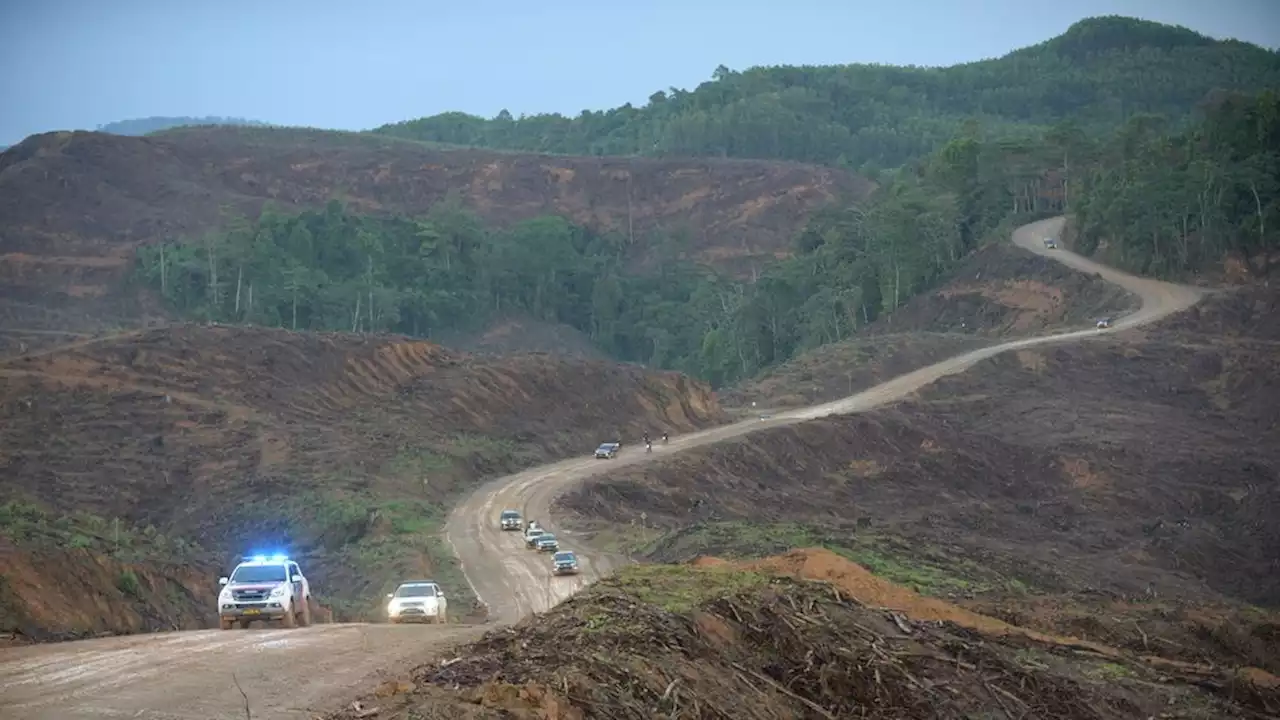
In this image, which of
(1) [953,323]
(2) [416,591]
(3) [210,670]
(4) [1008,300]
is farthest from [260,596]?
(4) [1008,300]

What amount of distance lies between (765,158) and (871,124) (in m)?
30.1

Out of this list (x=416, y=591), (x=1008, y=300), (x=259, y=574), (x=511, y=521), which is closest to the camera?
(x=259, y=574)

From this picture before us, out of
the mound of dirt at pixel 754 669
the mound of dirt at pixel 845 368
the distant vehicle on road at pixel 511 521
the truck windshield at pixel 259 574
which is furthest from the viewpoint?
the mound of dirt at pixel 845 368

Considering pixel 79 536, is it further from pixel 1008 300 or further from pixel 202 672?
pixel 1008 300

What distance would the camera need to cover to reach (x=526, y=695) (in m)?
13.6

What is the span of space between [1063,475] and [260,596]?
1911 inches

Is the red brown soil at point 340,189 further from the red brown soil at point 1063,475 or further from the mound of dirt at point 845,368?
→ the red brown soil at point 1063,475

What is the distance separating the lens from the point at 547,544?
150 ft

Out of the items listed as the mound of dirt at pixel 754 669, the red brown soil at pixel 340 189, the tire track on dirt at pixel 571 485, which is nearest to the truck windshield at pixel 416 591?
the tire track on dirt at pixel 571 485

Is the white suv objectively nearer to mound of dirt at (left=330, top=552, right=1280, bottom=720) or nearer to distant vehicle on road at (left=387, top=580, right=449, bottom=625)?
distant vehicle on road at (left=387, top=580, right=449, bottom=625)

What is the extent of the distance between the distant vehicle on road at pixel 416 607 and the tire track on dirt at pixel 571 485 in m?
3.75

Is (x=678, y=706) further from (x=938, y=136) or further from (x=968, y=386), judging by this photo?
(x=938, y=136)

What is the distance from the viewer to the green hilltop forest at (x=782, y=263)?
100562mm

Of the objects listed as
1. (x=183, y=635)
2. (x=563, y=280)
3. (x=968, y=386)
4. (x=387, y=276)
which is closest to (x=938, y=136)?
(x=563, y=280)
